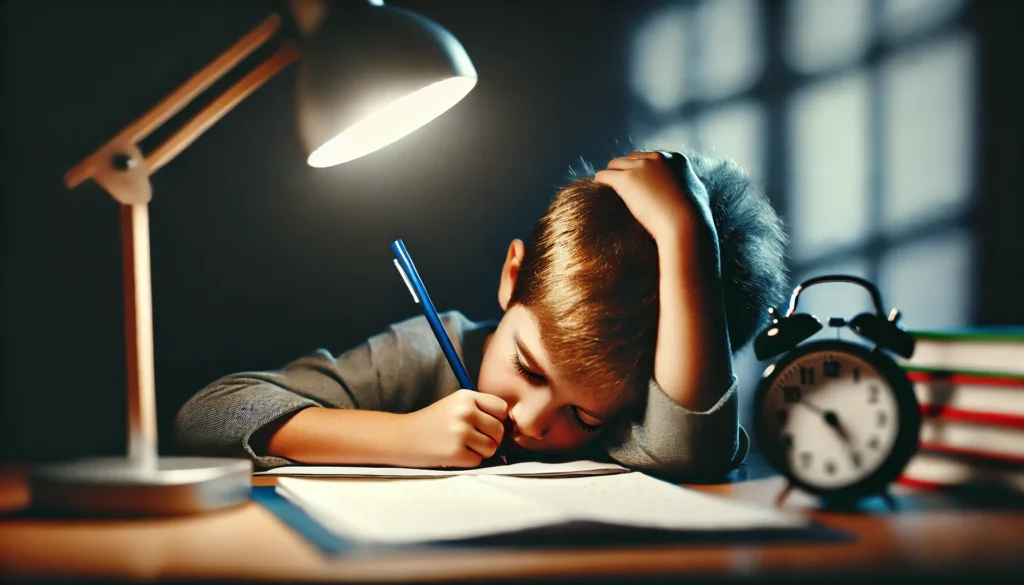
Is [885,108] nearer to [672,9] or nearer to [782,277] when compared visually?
[672,9]

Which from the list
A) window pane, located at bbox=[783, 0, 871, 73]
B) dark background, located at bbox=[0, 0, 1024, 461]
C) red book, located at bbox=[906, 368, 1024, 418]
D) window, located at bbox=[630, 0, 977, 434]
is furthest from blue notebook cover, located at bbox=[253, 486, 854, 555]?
window pane, located at bbox=[783, 0, 871, 73]

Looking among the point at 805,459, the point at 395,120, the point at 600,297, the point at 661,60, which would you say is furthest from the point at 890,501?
the point at 661,60

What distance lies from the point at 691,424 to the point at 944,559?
1.17 ft

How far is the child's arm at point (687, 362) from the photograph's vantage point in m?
0.85

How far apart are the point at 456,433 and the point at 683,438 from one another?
244 mm

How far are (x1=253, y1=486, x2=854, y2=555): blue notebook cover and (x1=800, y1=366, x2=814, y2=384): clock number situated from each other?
0.55ft

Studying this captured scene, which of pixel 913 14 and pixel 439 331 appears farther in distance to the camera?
Result: pixel 913 14

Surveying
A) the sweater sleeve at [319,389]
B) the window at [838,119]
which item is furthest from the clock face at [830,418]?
the window at [838,119]

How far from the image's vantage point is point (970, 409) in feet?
2.40

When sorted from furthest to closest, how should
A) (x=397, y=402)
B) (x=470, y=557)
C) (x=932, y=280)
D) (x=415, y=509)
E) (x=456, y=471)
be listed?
(x=932, y=280), (x=397, y=402), (x=456, y=471), (x=415, y=509), (x=470, y=557)

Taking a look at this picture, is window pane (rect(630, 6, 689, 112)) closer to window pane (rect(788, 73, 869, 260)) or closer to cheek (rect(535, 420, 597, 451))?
window pane (rect(788, 73, 869, 260))

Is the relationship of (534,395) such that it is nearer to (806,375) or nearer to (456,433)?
(456,433)

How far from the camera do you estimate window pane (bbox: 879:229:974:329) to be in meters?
1.41

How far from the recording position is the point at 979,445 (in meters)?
0.72
